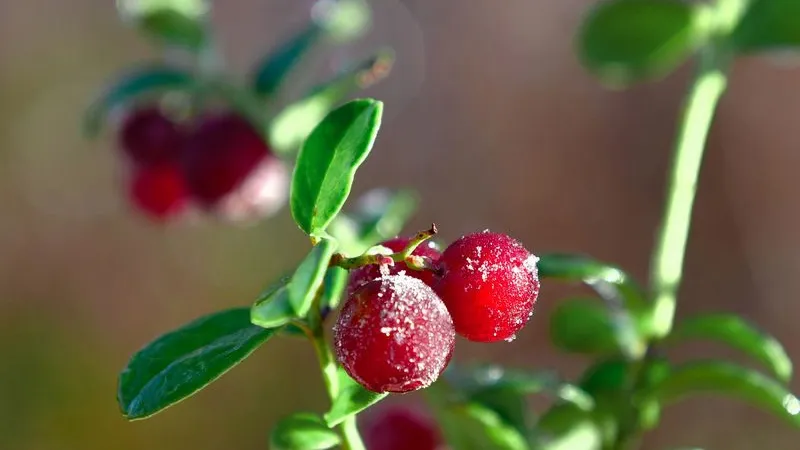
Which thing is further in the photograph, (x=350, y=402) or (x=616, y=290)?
(x=616, y=290)

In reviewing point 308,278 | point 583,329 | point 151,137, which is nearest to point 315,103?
point 151,137

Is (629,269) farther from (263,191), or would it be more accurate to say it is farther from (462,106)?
A: (263,191)

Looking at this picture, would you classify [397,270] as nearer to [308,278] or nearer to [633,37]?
[308,278]

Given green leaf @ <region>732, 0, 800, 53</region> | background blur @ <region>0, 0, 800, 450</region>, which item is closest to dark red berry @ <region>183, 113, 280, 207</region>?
green leaf @ <region>732, 0, 800, 53</region>

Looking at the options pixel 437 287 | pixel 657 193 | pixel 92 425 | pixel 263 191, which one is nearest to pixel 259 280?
pixel 92 425

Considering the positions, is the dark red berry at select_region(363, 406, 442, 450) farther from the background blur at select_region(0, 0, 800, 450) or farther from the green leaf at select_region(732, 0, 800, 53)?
the background blur at select_region(0, 0, 800, 450)

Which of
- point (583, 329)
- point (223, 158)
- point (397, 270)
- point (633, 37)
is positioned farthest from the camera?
point (633, 37)

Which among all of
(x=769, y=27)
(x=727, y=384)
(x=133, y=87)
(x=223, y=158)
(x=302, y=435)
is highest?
(x=133, y=87)

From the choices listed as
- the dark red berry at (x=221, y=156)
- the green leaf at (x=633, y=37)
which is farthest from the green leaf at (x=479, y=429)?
the green leaf at (x=633, y=37)
